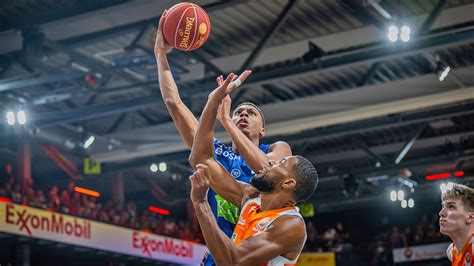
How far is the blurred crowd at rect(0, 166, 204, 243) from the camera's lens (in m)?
18.4

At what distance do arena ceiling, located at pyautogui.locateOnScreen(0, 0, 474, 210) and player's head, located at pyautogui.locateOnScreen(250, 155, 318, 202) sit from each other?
25.7ft

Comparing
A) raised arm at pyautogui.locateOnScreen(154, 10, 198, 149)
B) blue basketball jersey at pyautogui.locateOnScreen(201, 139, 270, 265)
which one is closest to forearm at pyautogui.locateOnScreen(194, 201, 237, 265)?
blue basketball jersey at pyautogui.locateOnScreen(201, 139, 270, 265)

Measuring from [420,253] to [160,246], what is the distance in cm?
850

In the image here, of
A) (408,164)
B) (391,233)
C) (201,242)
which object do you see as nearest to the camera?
(408,164)

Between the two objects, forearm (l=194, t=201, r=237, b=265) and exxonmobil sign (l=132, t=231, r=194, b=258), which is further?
exxonmobil sign (l=132, t=231, r=194, b=258)

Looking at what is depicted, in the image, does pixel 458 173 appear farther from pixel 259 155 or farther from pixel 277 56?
pixel 259 155

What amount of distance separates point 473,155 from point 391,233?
6673 millimetres

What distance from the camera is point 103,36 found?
13.5m

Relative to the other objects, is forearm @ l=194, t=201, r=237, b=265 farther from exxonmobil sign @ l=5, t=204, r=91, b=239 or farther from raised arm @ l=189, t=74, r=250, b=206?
exxonmobil sign @ l=5, t=204, r=91, b=239

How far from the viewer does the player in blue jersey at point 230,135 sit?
5.37m

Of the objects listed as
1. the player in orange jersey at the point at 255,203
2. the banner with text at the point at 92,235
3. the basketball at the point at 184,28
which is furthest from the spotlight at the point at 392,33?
the banner with text at the point at 92,235

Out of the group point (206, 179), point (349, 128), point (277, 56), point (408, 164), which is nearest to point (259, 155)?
point (206, 179)

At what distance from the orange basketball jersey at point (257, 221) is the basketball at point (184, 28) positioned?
155 centimetres

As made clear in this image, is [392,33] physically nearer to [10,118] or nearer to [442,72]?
[442,72]
